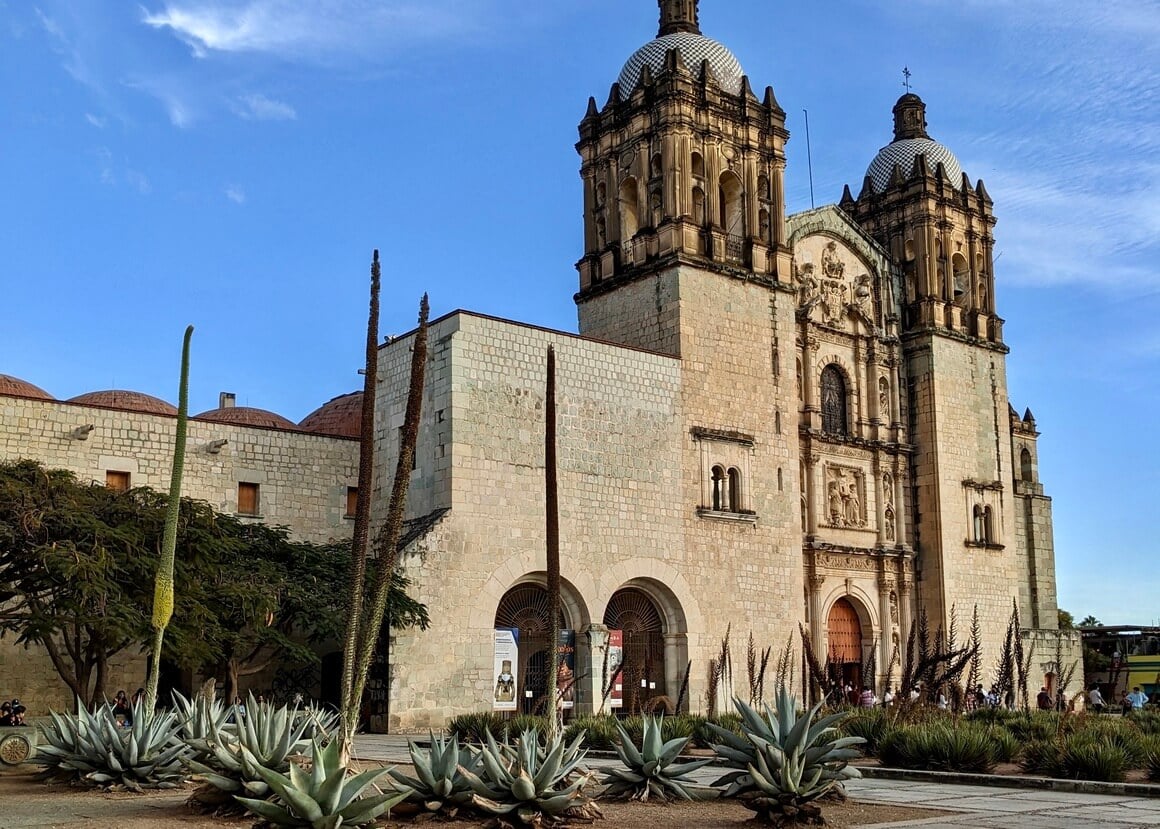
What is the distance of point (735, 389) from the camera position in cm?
2858

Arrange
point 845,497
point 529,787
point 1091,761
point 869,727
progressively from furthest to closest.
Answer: point 845,497
point 869,727
point 1091,761
point 529,787

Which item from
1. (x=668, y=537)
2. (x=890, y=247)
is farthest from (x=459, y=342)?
(x=890, y=247)

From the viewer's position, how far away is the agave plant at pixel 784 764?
979cm

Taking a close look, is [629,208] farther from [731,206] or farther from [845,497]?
[845,497]

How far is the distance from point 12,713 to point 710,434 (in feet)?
49.3

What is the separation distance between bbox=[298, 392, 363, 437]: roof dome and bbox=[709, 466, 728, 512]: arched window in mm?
8912

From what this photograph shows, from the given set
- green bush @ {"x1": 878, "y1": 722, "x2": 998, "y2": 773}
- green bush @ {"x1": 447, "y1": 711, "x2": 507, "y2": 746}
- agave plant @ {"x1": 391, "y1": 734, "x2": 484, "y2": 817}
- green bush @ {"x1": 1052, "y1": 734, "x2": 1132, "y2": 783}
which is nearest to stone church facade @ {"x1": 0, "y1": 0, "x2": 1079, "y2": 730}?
green bush @ {"x1": 447, "y1": 711, "x2": 507, "y2": 746}

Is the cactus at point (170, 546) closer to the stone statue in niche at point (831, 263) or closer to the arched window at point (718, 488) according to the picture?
the arched window at point (718, 488)

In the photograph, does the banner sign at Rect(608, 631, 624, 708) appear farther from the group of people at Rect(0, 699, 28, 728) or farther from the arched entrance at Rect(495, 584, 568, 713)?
the group of people at Rect(0, 699, 28, 728)

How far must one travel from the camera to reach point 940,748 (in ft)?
45.2

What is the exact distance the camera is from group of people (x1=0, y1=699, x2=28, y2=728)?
63.4 ft

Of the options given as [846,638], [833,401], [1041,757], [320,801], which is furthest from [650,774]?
[833,401]

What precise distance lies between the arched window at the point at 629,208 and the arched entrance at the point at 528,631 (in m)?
9.98

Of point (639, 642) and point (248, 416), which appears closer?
point (639, 642)
